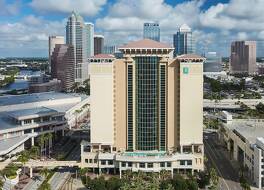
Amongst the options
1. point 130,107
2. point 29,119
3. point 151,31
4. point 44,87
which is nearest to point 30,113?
point 29,119

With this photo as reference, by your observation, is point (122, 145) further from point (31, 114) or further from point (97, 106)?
point (31, 114)

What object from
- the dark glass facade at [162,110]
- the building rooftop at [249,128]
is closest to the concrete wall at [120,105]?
the dark glass facade at [162,110]

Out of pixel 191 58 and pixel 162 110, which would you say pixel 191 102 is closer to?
pixel 162 110

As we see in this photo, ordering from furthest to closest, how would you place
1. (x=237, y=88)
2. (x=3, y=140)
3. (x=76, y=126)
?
(x=237, y=88)
(x=76, y=126)
(x=3, y=140)

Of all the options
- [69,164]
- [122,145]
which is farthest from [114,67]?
[69,164]

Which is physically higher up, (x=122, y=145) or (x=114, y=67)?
(x=114, y=67)

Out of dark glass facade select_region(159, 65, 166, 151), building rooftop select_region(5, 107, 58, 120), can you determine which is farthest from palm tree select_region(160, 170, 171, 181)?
building rooftop select_region(5, 107, 58, 120)

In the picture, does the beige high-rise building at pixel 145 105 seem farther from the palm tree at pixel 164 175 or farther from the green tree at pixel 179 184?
the green tree at pixel 179 184

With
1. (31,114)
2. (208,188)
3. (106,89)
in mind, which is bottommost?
(208,188)
